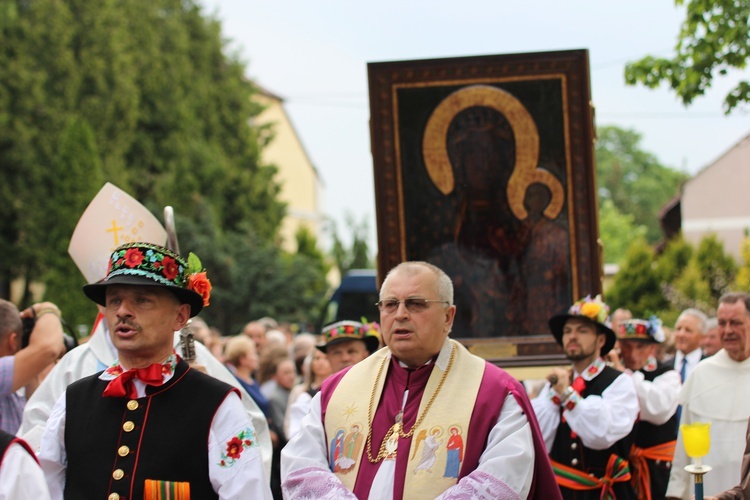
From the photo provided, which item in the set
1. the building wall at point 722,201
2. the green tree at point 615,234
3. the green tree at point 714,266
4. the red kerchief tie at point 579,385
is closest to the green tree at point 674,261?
the green tree at point 714,266

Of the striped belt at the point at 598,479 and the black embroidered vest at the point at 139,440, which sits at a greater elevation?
the black embroidered vest at the point at 139,440

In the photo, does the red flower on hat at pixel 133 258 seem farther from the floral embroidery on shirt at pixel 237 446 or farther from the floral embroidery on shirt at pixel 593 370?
the floral embroidery on shirt at pixel 593 370

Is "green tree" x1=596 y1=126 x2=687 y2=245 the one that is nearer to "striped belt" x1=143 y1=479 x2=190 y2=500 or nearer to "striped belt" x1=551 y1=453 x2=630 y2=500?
"striped belt" x1=551 y1=453 x2=630 y2=500

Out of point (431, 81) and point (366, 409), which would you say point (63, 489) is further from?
point (431, 81)

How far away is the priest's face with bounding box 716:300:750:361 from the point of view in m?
6.84

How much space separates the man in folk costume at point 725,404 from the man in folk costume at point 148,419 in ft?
12.1

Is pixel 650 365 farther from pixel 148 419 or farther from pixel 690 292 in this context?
pixel 690 292

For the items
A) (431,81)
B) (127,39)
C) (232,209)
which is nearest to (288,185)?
(232,209)

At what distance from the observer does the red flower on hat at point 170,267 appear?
443 centimetres

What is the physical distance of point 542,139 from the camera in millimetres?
8555

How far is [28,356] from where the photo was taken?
5.71 metres

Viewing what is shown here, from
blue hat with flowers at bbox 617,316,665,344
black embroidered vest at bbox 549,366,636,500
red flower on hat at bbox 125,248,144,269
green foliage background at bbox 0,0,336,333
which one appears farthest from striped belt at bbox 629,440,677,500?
green foliage background at bbox 0,0,336,333

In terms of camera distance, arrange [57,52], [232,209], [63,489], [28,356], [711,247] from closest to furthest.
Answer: [63,489], [28,356], [711,247], [57,52], [232,209]

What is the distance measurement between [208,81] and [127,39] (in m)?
5.04
